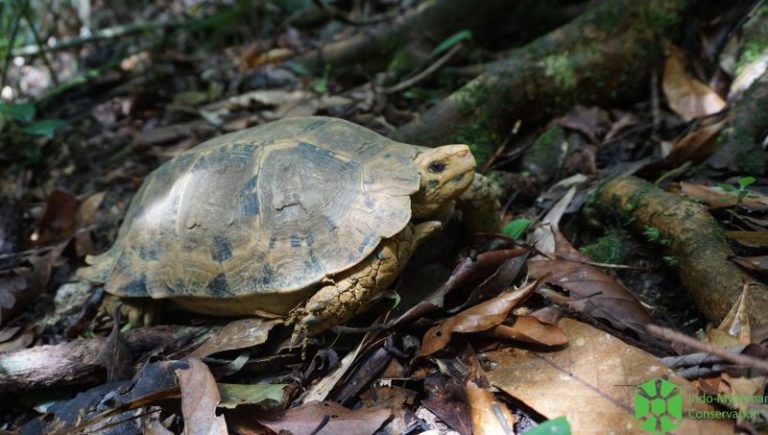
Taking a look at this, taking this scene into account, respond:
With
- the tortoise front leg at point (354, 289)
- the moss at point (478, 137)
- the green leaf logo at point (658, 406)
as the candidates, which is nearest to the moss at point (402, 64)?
the moss at point (478, 137)

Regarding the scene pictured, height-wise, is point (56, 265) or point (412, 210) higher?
point (412, 210)

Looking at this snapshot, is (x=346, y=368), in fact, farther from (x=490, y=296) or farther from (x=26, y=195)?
(x=26, y=195)

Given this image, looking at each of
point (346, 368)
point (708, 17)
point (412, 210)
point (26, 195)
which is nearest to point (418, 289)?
point (412, 210)

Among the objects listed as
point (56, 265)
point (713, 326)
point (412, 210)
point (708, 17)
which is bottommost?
point (56, 265)

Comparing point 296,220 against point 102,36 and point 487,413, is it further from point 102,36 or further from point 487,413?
point 102,36

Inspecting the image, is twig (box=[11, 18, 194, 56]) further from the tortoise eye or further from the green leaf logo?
the green leaf logo

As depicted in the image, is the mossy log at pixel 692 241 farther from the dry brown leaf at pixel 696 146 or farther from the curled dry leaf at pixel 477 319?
the curled dry leaf at pixel 477 319
